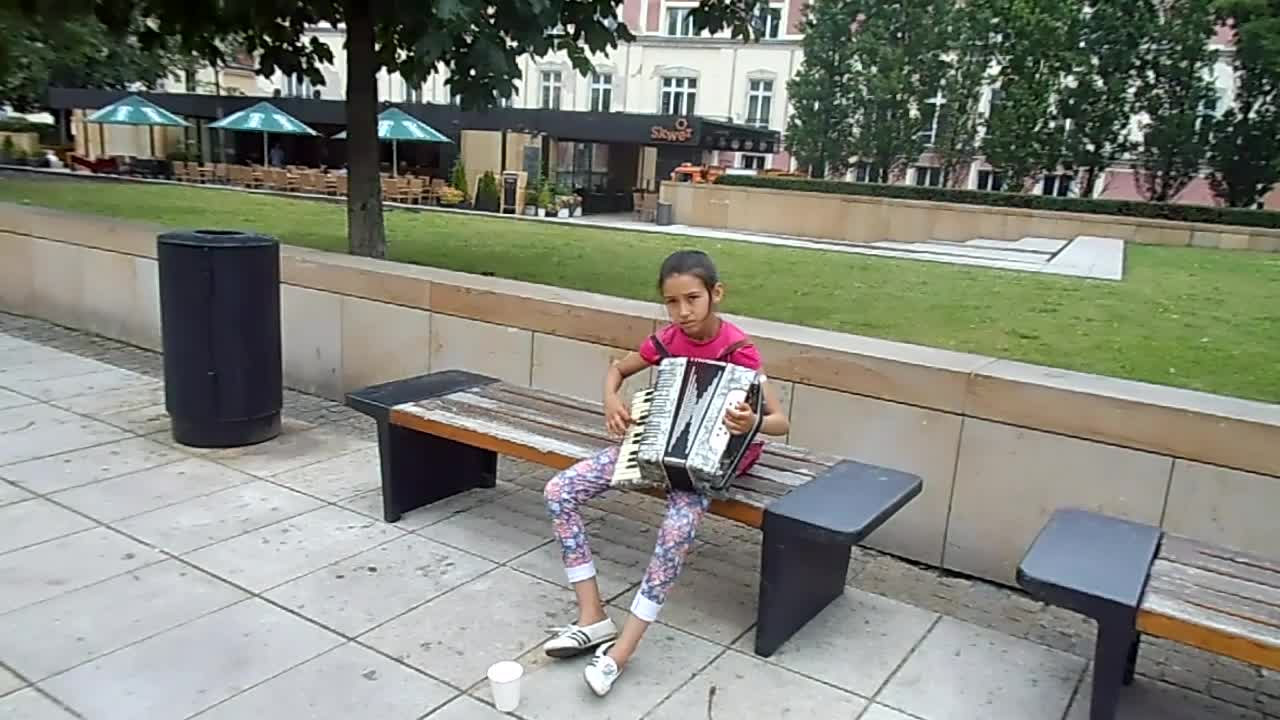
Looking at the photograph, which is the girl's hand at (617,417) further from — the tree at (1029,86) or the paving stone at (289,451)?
the tree at (1029,86)

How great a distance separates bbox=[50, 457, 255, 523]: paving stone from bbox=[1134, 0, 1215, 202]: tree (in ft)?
84.5

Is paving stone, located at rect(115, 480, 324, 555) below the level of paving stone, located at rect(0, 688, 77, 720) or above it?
above

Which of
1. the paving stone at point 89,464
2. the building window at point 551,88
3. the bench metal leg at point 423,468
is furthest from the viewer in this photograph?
the building window at point 551,88

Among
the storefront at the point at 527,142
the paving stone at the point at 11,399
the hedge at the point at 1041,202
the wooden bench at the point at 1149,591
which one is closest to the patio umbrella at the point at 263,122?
the storefront at the point at 527,142

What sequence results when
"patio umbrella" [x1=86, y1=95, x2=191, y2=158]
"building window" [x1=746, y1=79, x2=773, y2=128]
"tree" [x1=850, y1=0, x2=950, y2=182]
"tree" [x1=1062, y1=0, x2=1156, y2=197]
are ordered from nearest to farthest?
"tree" [x1=1062, y1=0, x2=1156, y2=197]
"patio umbrella" [x1=86, y1=95, x2=191, y2=158]
"tree" [x1=850, y1=0, x2=950, y2=182]
"building window" [x1=746, y1=79, x2=773, y2=128]

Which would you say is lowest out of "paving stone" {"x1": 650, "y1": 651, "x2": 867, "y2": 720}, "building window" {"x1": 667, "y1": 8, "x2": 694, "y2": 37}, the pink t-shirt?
"paving stone" {"x1": 650, "y1": 651, "x2": 867, "y2": 720}

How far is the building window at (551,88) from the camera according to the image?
1989 inches

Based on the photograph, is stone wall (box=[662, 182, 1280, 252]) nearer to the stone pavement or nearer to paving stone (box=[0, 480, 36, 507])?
the stone pavement

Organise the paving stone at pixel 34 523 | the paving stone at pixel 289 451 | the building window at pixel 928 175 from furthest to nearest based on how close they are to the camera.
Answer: the building window at pixel 928 175 < the paving stone at pixel 289 451 < the paving stone at pixel 34 523

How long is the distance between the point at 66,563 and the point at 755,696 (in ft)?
9.44

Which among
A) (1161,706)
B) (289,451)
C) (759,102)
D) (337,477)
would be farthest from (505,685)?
(759,102)

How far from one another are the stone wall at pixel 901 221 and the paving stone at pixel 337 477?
19.0m

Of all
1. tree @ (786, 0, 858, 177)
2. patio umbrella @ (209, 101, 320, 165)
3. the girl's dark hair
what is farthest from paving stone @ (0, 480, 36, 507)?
tree @ (786, 0, 858, 177)

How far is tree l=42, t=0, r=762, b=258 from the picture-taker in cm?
654
